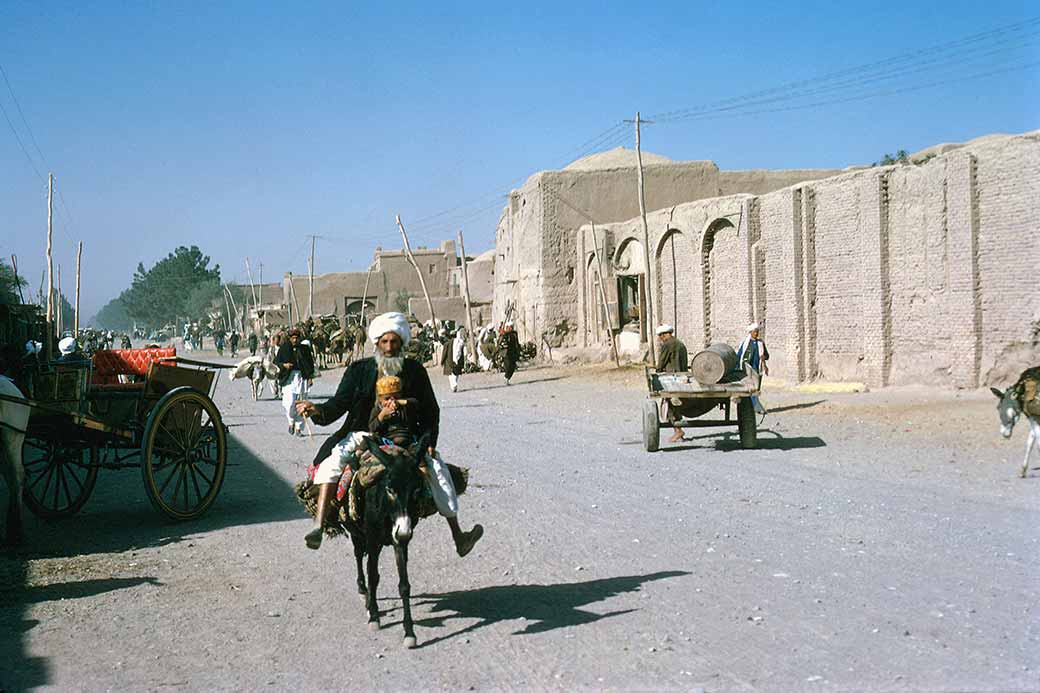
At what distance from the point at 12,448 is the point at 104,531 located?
132 cm

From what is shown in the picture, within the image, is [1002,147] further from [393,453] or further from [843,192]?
[393,453]

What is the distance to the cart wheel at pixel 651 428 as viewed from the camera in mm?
14055

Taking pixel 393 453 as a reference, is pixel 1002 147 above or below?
above

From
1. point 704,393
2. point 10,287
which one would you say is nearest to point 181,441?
point 704,393

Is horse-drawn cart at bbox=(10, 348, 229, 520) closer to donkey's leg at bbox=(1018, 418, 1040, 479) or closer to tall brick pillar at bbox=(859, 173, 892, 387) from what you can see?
donkey's leg at bbox=(1018, 418, 1040, 479)

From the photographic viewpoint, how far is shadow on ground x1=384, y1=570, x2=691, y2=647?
5.90 m

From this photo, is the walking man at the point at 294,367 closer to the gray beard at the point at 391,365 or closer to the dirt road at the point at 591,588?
the dirt road at the point at 591,588

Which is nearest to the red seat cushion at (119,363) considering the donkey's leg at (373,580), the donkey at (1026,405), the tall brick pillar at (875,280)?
the donkey's leg at (373,580)

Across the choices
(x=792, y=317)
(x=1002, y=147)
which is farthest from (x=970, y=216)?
(x=792, y=317)

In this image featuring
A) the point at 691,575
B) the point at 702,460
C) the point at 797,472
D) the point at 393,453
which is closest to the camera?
the point at 393,453

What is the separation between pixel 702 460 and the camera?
1323 centimetres

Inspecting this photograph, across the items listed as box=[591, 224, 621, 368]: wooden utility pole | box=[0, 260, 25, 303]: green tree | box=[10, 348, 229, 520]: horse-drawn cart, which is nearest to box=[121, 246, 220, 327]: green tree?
box=[0, 260, 25, 303]: green tree

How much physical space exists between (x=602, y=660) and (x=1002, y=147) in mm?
16248

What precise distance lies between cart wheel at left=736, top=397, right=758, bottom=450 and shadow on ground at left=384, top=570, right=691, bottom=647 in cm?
728
